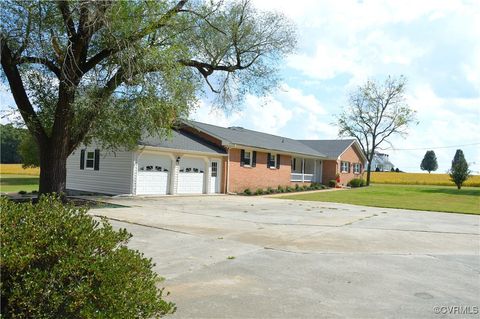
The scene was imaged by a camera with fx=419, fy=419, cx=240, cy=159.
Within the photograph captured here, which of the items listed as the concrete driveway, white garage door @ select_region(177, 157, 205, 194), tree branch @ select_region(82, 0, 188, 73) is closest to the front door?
white garage door @ select_region(177, 157, 205, 194)

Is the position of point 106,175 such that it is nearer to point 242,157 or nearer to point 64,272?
point 242,157

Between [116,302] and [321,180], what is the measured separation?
4110cm

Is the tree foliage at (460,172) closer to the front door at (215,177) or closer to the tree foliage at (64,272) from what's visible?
the front door at (215,177)

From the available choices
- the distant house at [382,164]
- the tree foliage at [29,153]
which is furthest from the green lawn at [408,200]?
the distant house at [382,164]

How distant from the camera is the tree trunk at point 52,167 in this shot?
1473 cm

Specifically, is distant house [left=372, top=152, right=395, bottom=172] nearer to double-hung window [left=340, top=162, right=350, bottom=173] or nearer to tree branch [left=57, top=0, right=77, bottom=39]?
double-hung window [left=340, top=162, right=350, bottom=173]

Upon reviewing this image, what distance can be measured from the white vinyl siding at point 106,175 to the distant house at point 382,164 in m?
77.5

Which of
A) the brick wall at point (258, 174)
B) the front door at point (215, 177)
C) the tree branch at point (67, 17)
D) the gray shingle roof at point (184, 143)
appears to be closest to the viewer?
the tree branch at point (67, 17)

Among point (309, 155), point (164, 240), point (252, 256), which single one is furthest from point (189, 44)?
point (309, 155)

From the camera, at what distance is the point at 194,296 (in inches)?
213

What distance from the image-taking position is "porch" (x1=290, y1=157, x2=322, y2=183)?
37.6 meters

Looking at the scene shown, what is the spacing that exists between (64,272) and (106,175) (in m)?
20.2

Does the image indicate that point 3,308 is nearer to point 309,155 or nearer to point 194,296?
point 194,296

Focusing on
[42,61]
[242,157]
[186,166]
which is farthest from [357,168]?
[42,61]
